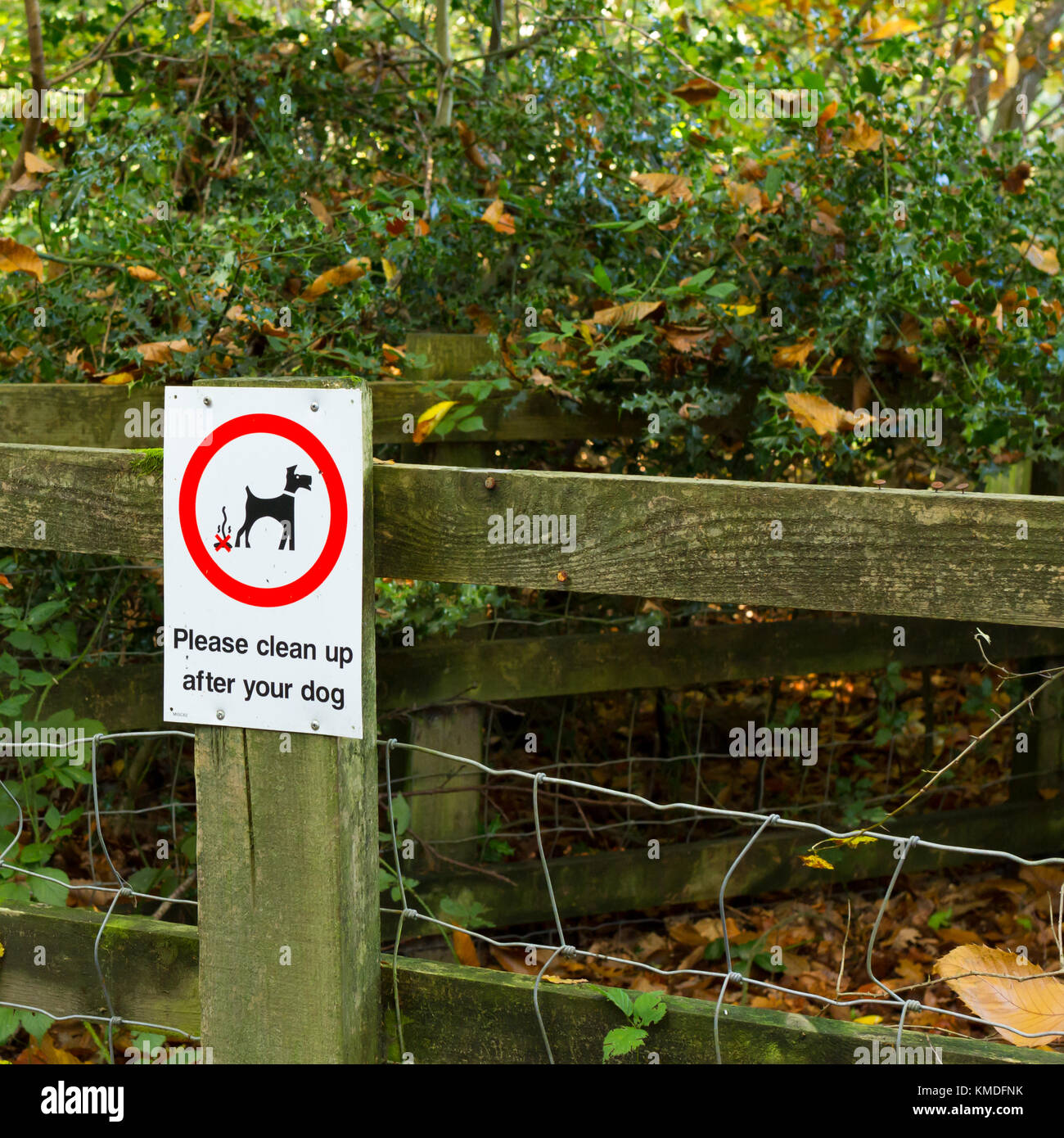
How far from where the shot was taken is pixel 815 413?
10.4ft

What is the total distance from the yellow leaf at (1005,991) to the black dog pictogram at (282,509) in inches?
45.4

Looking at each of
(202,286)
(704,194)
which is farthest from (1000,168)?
(202,286)

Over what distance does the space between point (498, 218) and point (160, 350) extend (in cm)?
109

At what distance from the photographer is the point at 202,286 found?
10.3 feet

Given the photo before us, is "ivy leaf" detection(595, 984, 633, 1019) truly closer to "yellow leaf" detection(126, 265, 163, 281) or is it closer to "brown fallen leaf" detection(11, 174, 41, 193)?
"yellow leaf" detection(126, 265, 163, 281)

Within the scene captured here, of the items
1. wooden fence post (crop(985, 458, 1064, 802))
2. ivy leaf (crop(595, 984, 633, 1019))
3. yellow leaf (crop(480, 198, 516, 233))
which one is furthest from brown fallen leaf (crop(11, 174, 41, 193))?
wooden fence post (crop(985, 458, 1064, 802))

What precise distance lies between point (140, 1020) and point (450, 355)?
6.47 ft

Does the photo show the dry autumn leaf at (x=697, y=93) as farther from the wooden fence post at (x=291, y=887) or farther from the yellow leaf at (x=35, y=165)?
the wooden fence post at (x=291, y=887)

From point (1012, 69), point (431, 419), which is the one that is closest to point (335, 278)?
point (431, 419)

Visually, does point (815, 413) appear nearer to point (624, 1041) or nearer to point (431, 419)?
point (431, 419)

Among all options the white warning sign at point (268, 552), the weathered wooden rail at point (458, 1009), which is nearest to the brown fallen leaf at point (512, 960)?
the weathered wooden rail at point (458, 1009)

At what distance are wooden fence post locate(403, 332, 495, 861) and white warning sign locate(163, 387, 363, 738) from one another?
160cm

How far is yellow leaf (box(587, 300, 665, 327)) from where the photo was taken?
10.6 ft

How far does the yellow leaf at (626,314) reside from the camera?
3.22 m
